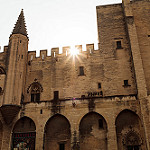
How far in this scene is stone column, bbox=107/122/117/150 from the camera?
16531mm

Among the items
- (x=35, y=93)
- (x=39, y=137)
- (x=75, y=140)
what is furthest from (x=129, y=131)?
(x=35, y=93)

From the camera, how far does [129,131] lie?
17516 mm

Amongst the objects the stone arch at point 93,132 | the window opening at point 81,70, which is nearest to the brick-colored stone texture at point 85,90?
the stone arch at point 93,132

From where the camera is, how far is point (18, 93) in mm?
19922

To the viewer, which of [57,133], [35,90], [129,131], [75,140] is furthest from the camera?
[35,90]

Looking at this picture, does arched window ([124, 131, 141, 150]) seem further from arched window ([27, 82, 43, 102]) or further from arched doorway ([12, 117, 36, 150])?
arched window ([27, 82, 43, 102])

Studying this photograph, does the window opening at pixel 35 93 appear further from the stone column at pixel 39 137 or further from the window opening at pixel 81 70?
the window opening at pixel 81 70

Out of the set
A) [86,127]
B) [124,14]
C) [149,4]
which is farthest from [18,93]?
[149,4]

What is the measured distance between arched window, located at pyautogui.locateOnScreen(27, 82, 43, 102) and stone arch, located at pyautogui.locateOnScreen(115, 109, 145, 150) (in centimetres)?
892

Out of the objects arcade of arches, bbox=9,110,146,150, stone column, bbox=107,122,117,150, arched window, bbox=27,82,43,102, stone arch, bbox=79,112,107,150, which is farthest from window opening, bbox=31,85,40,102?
stone column, bbox=107,122,117,150

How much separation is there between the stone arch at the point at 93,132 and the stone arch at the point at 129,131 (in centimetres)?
122

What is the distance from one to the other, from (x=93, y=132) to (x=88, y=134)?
461mm

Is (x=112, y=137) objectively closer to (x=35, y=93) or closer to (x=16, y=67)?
(x=35, y=93)

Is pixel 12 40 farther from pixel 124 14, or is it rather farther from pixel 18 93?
pixel 124 14
